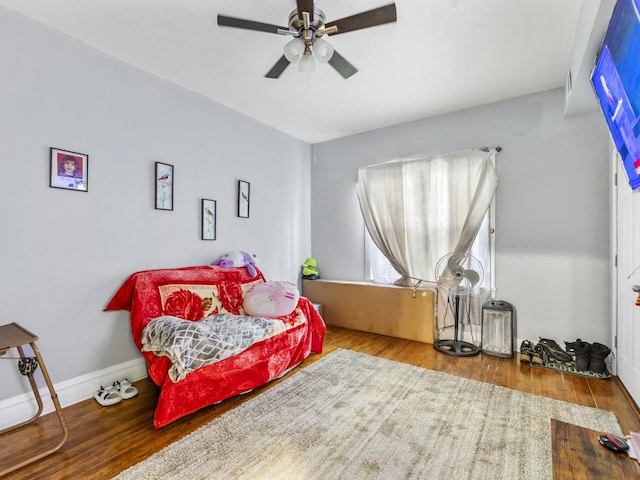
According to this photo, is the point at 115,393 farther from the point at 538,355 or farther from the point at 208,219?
the point at 538,355

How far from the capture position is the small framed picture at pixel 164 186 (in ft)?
9.05

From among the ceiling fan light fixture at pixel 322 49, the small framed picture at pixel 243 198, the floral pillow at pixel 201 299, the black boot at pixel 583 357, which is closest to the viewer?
the ceiling fan light fixture at pixel 322 49

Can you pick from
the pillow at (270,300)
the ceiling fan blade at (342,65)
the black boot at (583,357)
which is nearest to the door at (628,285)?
the black boot at (583,357)

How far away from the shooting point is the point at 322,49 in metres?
1.91

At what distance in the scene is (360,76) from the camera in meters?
2.78

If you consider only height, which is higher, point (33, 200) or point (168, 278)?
point (33, 200)

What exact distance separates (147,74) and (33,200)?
4.52 feet

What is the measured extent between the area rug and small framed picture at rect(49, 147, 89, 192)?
188cm

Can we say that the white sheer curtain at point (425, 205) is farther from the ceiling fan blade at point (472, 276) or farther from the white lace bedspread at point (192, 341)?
the white lace bedspread at point (192, 341)

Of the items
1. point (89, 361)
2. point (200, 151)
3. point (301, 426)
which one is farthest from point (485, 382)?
point (200, 151)

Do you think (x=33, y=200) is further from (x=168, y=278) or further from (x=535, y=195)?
(x=535, y=195)

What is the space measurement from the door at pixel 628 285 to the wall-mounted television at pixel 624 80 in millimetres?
847

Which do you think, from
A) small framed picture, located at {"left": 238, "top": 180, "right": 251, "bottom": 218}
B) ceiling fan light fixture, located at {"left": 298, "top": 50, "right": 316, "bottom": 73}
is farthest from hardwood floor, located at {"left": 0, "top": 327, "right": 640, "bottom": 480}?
ceiling fan light fixture, located at {"left": 298, "top": 50, "right": 316, "bottom": 73}

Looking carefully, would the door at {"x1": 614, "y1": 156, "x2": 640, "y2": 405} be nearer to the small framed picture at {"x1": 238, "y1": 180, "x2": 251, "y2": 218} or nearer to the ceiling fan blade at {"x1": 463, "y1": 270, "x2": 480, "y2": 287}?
the ceiling fan blade at {"x1": 463, "y1": 270, "x2": 480, "y2": 287}
